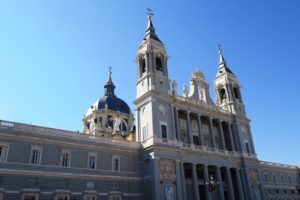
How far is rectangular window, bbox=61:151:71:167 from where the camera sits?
29.1 metres

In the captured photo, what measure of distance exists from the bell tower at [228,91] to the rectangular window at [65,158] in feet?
96.7

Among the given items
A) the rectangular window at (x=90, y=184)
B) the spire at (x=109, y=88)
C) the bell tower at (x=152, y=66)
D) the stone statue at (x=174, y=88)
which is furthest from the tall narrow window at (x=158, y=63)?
the spire at (x=109, y=88)

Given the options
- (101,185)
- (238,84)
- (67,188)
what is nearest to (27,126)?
(67,188)

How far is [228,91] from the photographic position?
49406 millimetres

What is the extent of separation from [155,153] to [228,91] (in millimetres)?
22892

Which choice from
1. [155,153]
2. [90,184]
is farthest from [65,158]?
[155,153]

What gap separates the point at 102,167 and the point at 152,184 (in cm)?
612

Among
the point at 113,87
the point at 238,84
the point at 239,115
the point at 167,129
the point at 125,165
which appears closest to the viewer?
the point at 125,165

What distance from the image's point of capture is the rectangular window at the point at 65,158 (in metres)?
29.1

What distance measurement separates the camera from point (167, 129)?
36.1 meters

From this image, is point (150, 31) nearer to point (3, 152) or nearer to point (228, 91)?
point (228, 91)

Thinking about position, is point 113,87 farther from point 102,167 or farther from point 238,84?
point 102,167

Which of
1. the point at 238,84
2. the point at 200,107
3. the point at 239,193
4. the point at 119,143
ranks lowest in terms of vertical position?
the point at 239,193

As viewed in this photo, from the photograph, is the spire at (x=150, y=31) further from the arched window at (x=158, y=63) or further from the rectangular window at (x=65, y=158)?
the rectangular window at (x=65, y=158)
